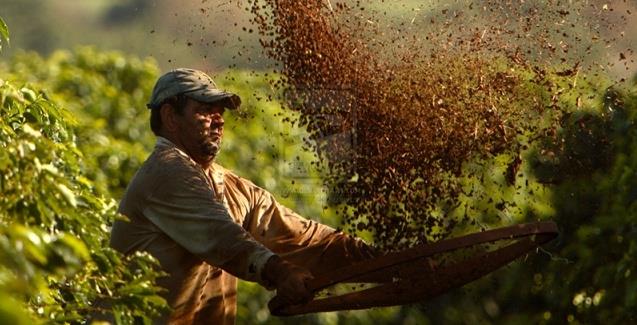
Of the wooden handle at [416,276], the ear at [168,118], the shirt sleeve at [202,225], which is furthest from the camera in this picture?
the ear at [168,118]

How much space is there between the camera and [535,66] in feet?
21.2

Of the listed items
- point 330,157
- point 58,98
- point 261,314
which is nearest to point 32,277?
point 330,157

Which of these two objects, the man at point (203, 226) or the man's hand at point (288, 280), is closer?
the man's hand at point (288, 280)

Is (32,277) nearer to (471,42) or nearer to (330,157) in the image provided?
(330,157)

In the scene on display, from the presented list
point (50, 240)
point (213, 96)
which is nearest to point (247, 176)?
point (213, 96)

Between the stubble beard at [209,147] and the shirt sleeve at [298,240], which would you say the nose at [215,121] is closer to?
the stubble beard at [209,147]

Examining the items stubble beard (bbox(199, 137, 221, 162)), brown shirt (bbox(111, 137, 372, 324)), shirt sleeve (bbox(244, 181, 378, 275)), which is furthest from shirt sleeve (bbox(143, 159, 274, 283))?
shirt sleeve (bbox(244, 181, 378, 275))

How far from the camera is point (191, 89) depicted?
19.4 feet

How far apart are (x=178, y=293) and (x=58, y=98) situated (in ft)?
19.2

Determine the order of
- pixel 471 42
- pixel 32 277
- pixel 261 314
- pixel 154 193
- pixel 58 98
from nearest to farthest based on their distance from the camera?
pixel 32 277 → pixel 154 193 → pixel 471 42 → pixel 261 314 → pixel 58 98

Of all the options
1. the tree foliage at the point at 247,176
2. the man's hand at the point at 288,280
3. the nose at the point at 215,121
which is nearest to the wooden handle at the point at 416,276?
the man's hand at the point at 288,280

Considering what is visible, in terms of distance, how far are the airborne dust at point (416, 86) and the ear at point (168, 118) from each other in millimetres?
445

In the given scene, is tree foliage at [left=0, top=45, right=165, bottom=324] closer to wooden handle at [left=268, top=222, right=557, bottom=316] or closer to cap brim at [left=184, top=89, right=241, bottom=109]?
cap brim at [left=184, top=89, right=241, bottom=109]

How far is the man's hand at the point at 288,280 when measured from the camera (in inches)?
214
